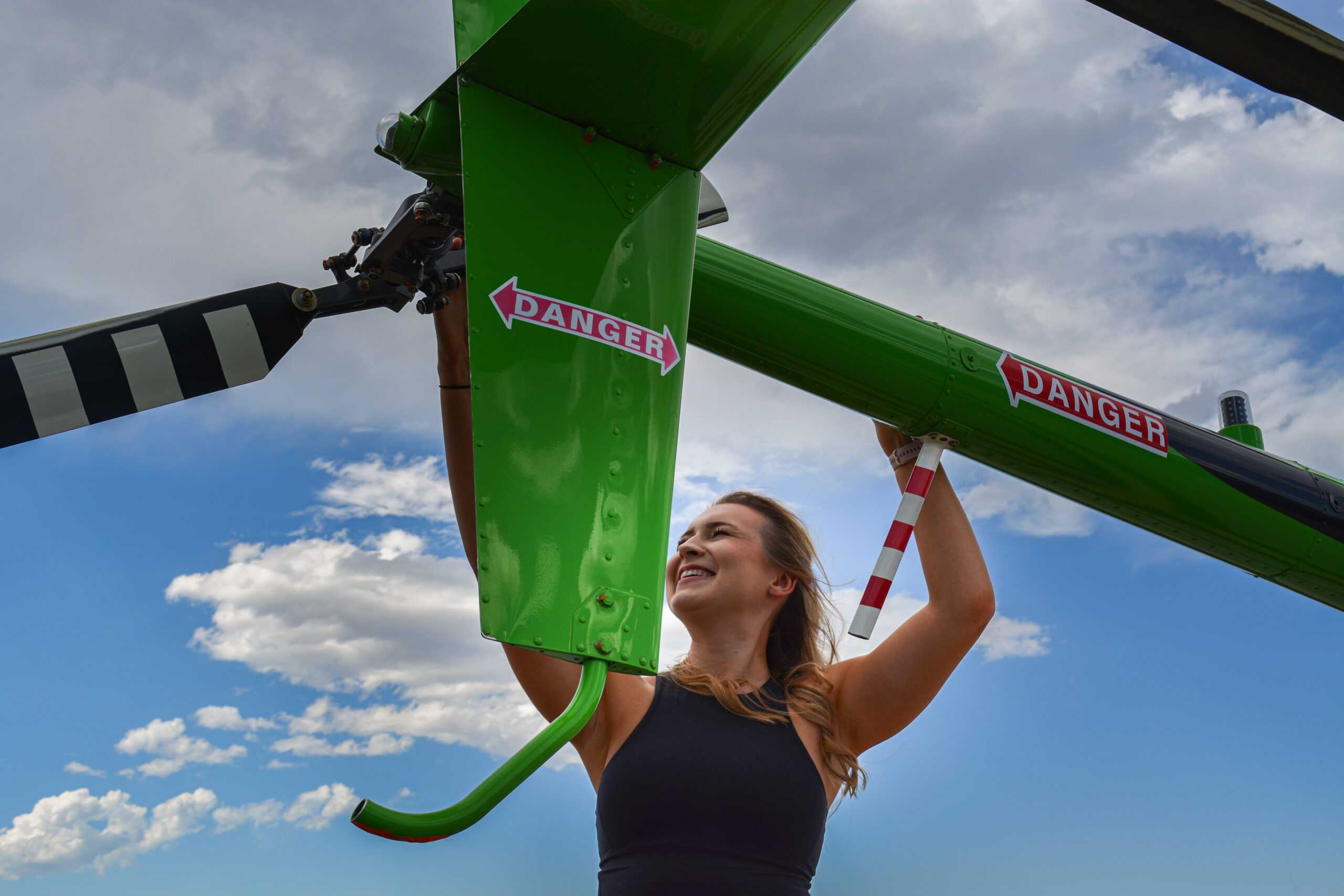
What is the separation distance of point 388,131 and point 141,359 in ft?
2.58

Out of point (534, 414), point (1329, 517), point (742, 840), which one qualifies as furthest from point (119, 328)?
point (1329, 517)

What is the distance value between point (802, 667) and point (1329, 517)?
244 cm

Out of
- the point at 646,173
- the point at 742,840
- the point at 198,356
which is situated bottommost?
the point at 742,840

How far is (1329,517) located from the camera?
13.6 ft

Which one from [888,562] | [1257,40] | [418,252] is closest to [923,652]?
[888,562]

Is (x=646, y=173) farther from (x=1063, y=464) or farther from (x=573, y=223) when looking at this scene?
(x=1063, y=464)

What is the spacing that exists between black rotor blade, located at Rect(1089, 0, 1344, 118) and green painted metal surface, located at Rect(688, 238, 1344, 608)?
3.68 feet

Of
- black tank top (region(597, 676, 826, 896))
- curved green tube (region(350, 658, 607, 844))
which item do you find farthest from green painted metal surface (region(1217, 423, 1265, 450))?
curved green tube (region(350, 658, 607, 844))

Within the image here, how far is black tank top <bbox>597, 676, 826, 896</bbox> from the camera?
245 centimetres

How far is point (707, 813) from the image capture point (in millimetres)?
2520

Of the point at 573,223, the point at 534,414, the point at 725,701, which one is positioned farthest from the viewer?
the point at 725,701

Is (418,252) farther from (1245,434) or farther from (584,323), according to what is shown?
(1245,434)

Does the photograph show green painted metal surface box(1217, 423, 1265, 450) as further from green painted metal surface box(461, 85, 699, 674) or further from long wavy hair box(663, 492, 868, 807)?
green painted metal surface box(461, 85, 699, 674)

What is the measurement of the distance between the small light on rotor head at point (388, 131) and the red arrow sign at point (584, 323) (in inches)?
21.2
